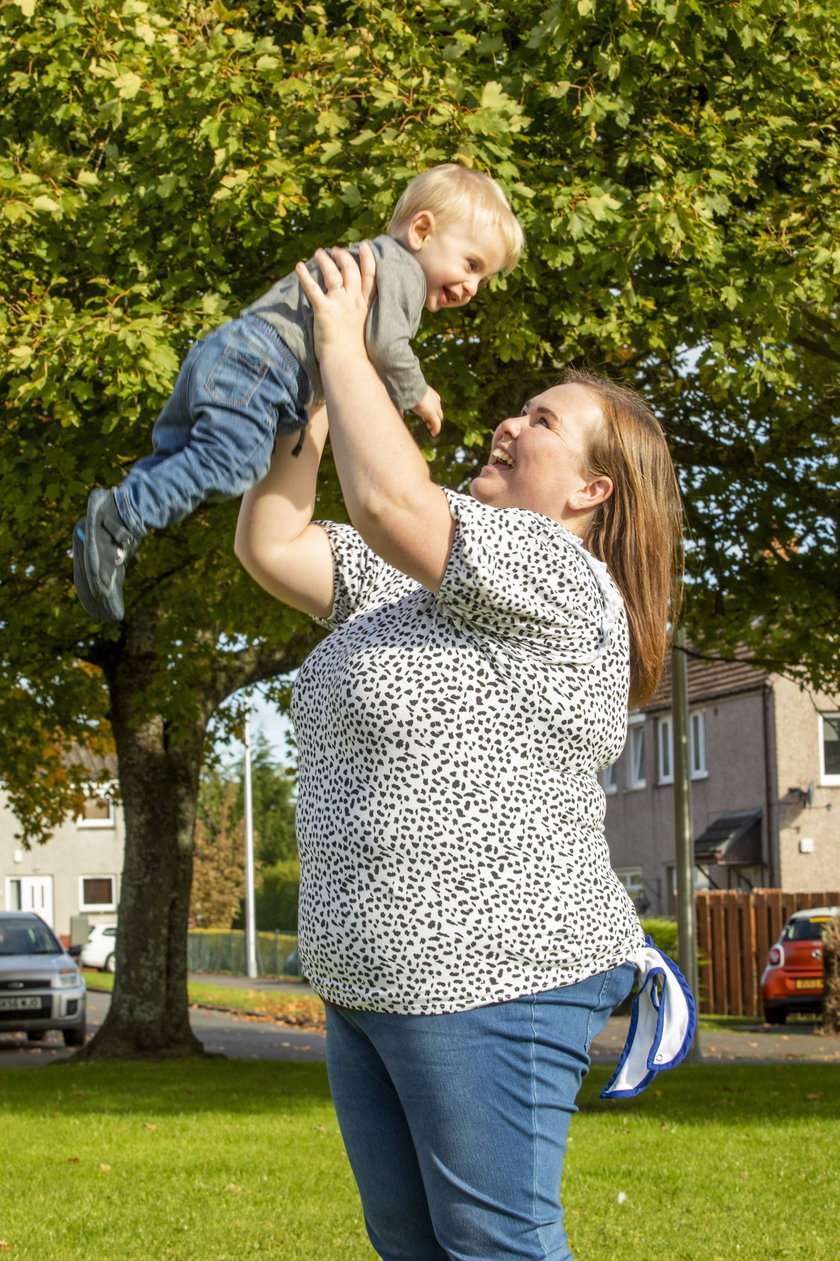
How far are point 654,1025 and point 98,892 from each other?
5222 cm

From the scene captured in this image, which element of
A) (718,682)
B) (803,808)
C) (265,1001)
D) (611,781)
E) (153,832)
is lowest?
(265,1001)

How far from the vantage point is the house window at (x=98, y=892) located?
52.0 meters

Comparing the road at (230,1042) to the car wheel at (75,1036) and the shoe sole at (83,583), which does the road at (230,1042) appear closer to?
the car wheel at (75,1036)

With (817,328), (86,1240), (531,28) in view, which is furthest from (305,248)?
(86,1240)

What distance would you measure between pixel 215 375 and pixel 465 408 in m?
6.77

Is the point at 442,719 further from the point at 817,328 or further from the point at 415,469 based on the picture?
the point at 817,328

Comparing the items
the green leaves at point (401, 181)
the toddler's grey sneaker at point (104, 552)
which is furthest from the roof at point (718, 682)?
the toddler's grey sneaker at point (104, 552)

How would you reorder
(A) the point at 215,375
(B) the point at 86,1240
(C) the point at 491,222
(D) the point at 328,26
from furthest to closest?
(D) the point at 328,26 < (B) the point at 86,1240 < (C) the point at 491,222 < (A) the point at 215,375

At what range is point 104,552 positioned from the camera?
98.2 inches

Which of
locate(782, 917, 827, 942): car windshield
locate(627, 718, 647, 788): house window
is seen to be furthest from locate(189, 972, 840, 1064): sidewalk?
locate(627, 718, 647, 788): house window

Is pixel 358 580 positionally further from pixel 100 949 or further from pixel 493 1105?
pixel 100 949

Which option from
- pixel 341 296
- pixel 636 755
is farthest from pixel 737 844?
pixel 341 296

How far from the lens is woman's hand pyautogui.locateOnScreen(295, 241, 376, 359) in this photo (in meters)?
2.31

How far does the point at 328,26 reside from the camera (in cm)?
1024
